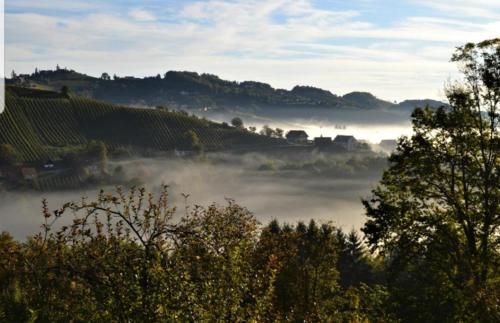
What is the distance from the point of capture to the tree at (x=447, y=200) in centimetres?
2339

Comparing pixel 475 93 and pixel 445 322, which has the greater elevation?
pixel 475 93

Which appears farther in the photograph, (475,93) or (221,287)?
(475,93)

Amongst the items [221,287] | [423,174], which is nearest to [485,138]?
[423,174]

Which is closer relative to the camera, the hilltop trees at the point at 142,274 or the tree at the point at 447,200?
the hilltop trees at the point at 142,274

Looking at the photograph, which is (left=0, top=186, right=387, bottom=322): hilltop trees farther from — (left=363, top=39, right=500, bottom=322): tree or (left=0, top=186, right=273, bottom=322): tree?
(left=363, top=39, right=500, bottom=322): tree

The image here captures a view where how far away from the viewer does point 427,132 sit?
2514 cm

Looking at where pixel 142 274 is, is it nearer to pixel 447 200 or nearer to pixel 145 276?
pixel 145 276

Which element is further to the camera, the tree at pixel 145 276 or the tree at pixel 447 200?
the tree at pixel 447 200

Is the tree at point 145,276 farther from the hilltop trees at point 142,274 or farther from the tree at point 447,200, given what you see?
the tree at point 447,200

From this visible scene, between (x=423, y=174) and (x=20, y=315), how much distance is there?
55.3ft

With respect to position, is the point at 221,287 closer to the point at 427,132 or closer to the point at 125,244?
the point at 125,244

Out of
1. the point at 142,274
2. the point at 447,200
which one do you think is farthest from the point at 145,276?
the point at 447,200

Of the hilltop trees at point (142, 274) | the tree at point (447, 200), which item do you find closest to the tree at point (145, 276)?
the hilltop trees at point (142, 274)

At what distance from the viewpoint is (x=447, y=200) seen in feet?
80.7
